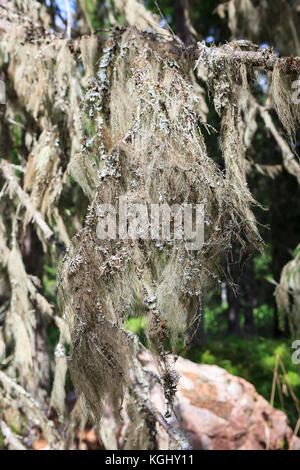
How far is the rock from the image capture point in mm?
3363

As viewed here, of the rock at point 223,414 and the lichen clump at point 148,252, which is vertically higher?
the lichen clump at point 148,252

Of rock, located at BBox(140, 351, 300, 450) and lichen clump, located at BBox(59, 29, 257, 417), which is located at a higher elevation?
lichen clump, located at BBox(59, 29, 257, 417)

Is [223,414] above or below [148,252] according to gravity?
below

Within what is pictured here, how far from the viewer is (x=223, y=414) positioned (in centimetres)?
352

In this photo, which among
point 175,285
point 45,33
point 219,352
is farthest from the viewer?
point 219,352

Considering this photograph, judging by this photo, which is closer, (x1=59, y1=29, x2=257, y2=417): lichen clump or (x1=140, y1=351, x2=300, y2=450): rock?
(x1=59, y1=29, x2=257, y2=417): lichen clump

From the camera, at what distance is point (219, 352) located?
17.8 feet

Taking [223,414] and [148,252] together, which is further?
[223,414]

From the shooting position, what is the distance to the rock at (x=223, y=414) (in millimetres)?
3363

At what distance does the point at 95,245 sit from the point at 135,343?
32.7 inches

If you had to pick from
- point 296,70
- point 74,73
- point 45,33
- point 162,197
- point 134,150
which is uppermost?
point 45,33

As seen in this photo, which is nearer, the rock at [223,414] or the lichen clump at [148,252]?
the lichen clump at [148,252]

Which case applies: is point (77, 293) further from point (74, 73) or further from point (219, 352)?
point (219, 352)
